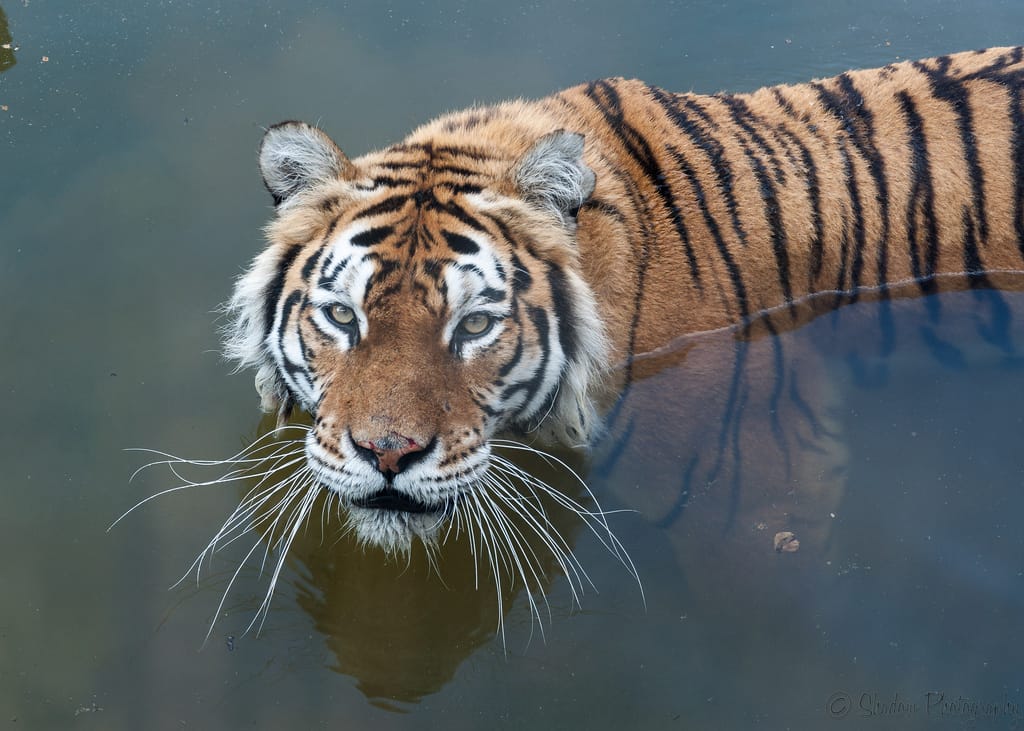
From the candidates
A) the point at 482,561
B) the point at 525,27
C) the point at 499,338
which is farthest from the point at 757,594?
the point at 525,27

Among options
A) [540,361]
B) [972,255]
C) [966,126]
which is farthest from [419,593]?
[966,126]

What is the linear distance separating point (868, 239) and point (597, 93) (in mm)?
1000

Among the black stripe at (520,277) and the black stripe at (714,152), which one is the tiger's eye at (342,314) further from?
the black stripe at (714,152)

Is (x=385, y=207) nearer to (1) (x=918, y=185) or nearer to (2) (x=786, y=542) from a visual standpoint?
(2) (x=786, y=542)

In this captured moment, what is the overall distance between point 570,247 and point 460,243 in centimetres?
30

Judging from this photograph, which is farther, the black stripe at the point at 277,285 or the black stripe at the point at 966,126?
the black stripe at the point at 966,126

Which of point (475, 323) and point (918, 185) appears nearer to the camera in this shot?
point (475, 323)

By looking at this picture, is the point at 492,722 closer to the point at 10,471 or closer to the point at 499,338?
the point at 499,338

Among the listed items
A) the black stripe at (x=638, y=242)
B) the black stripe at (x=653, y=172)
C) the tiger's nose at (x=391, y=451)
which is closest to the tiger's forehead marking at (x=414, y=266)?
the tiger's nose at (x=391, y=451)

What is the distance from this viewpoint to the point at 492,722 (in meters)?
2.51
